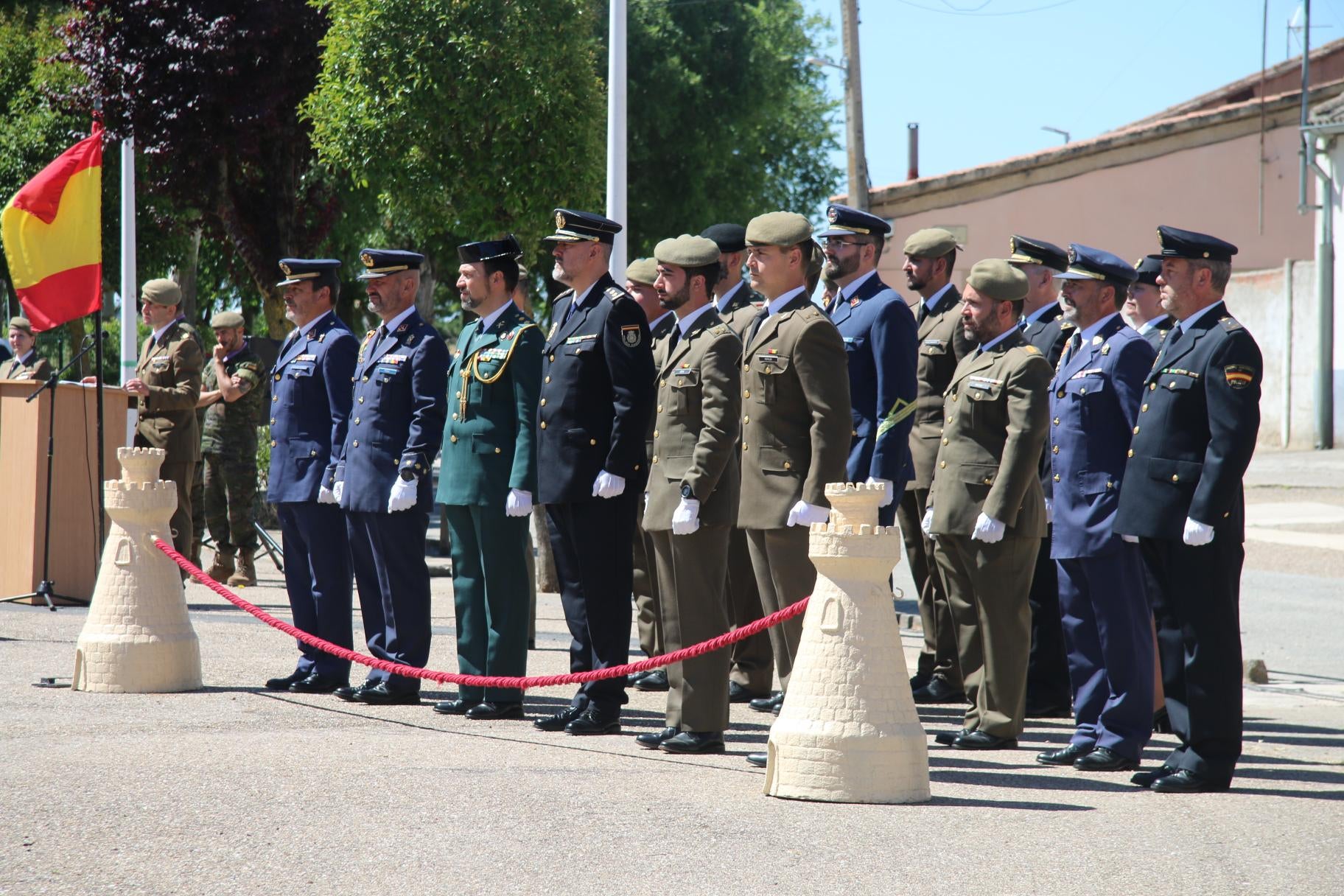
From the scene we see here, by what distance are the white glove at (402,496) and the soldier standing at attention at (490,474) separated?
148 mm

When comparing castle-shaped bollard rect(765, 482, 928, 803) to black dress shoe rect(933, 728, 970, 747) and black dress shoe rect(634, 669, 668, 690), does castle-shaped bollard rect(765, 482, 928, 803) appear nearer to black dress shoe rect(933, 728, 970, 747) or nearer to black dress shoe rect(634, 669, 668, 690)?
black dress shoe rect(933, 728, 970, 747)

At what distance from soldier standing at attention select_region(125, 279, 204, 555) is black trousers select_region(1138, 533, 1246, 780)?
26.0 feet

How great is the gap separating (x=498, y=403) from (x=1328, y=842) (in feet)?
13.4

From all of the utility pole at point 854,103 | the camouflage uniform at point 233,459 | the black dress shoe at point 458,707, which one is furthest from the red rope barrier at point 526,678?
the utility pole at point 854,103

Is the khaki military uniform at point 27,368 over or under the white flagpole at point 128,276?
under

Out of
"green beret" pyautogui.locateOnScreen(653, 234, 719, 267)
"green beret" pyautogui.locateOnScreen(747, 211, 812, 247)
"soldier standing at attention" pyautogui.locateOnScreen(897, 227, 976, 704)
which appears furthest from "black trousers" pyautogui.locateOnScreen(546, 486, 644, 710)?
"soldier standing at attention" pyautogui.locateOnScreen(897, 227, 976, 704)

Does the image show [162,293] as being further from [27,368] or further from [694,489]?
[694,489]

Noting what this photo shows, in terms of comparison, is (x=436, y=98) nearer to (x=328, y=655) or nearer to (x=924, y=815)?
(x=328, y=655)

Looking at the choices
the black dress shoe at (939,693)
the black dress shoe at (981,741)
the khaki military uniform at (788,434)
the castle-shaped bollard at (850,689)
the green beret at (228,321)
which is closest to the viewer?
the castle-shaped bollard at (850,689)

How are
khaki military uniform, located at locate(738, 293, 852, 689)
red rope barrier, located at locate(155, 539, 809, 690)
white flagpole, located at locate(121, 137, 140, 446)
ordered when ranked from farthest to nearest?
white flagpole, located at locate(121, 137, 140, 446) → khaki military uniform, located at locate(738, 293, 852, 689) → red rope barrier, located at locate(155, 539, 809, 690)

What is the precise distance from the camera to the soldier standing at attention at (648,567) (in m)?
8.95

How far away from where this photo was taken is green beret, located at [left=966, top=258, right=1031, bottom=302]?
7.24 meters

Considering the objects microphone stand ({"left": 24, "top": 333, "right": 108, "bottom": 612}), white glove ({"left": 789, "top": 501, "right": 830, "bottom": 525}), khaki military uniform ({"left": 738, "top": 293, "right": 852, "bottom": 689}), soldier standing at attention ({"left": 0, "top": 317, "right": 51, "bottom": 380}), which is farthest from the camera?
soldier standing at attention ({"left": 0, "top": 317, "right": 51, "bottom": 380})

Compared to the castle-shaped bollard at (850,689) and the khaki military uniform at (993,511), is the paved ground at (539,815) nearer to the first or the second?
the castle-shaped bollard at (850,689)
